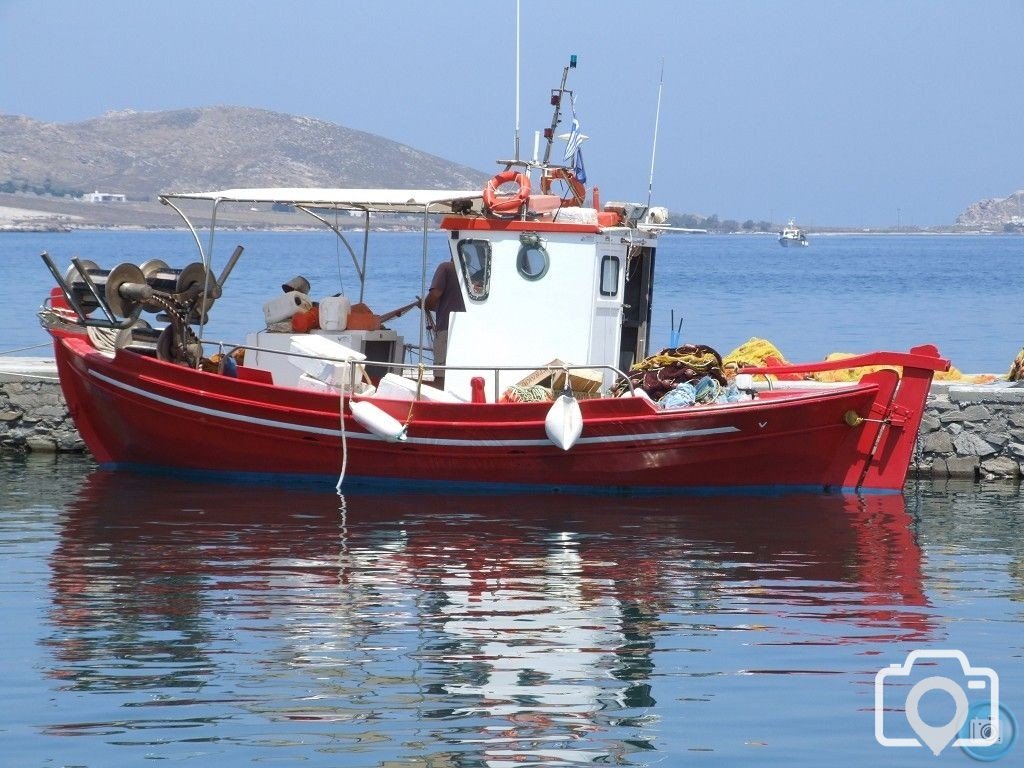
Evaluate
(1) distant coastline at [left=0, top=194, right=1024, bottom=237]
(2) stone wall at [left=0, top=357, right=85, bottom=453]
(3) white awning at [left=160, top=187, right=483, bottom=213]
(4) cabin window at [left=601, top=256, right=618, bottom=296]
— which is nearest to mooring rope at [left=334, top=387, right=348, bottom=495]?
(3) white awning at [left=160, top=187, right=483, bottom=213]

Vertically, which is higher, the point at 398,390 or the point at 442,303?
the point at 442,303

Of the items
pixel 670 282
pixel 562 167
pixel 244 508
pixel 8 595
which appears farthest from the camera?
pixel 670 282

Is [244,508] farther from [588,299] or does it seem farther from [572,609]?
[572,609]

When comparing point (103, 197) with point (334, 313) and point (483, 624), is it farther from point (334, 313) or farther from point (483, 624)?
point (483, 624)

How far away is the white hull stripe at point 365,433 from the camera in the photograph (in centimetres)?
1262

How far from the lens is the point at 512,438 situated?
41.9ft

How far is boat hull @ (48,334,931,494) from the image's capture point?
12.5 m

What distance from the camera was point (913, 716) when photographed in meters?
7.21

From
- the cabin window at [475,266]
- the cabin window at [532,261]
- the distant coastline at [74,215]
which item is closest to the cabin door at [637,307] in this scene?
the cabin window at [532,261]

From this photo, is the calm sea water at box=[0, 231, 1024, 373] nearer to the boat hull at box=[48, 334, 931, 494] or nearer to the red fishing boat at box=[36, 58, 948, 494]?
the red fishing boat at box=[36, 58, 948, 494]

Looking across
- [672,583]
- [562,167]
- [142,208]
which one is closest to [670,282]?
[562,167]

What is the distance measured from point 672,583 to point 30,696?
14.0ft

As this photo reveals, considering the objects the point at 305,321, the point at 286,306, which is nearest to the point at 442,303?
the point at 305,321

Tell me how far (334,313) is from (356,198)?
103cm
